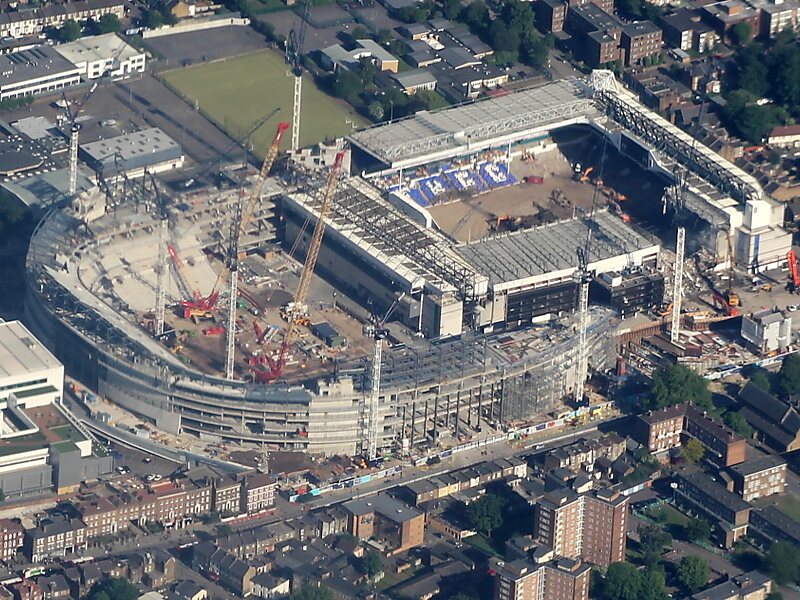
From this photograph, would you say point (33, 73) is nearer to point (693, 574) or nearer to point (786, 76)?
point (786, 76)

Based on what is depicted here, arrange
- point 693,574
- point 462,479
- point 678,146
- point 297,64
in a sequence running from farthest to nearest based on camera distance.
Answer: point 297,64 < point 678,146 < point 462,479 < point 693,574

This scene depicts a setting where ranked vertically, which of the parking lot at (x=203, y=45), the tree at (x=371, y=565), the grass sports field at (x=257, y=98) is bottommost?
the tree at (x=371, y=565)

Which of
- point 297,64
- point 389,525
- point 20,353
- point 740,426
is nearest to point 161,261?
point 20,353

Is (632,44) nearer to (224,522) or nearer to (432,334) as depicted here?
(432,334)

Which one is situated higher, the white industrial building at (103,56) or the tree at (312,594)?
Result: the white industrial building at (103,56)

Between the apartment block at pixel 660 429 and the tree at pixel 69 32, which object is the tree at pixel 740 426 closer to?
the apartment block at pixel 660 429

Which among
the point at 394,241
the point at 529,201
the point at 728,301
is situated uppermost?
the point at 394,241

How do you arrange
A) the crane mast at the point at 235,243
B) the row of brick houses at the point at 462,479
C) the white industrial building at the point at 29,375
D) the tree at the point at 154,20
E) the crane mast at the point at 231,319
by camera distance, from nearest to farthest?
the row of brick houses at the point at 462,479
the white industrial building at the point at 29,375
the crane mast at the point at 231,319
the crane mast at the point at 235,243
the tree at the point at 154,20

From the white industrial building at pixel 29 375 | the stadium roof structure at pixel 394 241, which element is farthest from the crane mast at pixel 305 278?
the white industrial building at pixel 29 375

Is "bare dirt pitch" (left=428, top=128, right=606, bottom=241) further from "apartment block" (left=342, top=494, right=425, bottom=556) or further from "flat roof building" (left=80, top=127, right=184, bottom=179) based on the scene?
"apartment block" (left=342, top=494, right=425, bottom=556)
